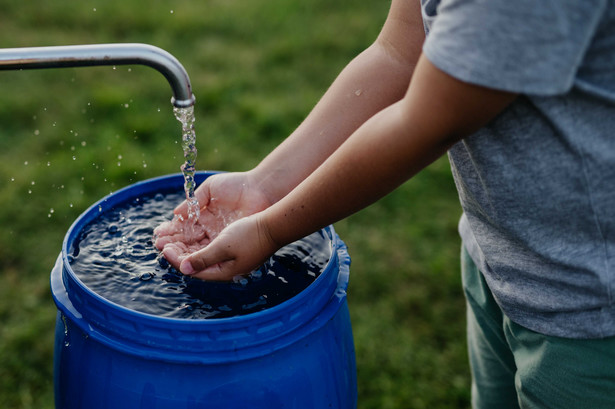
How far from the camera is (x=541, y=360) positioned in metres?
0.97

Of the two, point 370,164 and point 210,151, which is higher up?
point 370,164

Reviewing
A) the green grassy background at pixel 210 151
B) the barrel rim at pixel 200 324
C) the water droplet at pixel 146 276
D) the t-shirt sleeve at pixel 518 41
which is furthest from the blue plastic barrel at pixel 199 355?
the green grassy background at pixel 210 151

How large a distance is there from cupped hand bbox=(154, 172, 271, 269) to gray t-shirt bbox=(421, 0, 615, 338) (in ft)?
1.28

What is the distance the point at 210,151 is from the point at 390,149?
1836 mm

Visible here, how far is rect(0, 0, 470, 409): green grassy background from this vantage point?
73.3 inches

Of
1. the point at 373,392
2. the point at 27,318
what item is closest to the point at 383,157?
the point at 373,392

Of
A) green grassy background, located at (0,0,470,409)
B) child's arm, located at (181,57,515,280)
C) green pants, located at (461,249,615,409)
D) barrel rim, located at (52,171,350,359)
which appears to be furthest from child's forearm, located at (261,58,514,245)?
green grassy background, located at (0,0,470,409)

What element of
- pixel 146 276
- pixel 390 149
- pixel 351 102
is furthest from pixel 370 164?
pixel 146 276

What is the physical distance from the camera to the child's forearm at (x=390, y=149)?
2.52 ft

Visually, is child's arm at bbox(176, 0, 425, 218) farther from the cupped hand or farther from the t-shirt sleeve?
the t-shirt sleeve

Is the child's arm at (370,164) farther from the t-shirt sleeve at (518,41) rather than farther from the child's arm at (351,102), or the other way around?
the child's arm at (351,102)

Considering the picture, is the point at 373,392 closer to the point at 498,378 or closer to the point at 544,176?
the point at 498,378

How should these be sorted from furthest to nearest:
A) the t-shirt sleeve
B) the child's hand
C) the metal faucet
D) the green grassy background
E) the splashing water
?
the green grassy background, the splashing water, the child's hand, the metal faucet, the t-shirt sleeve

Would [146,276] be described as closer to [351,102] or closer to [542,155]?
[351,102]
